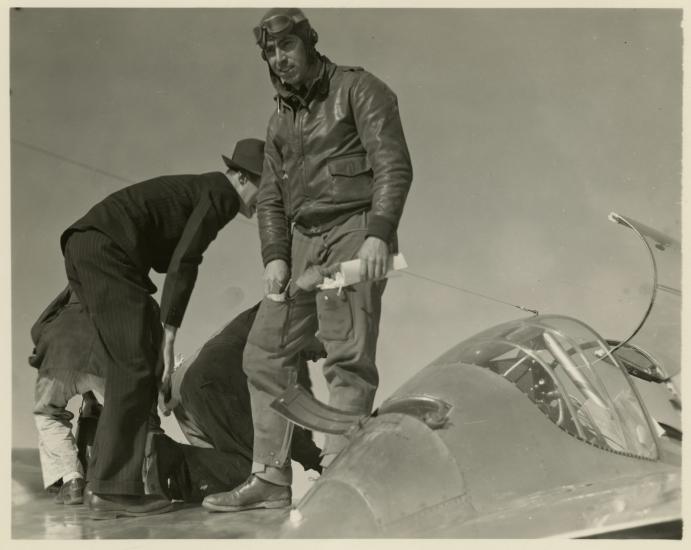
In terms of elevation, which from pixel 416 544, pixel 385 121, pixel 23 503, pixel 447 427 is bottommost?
pixel 23 503

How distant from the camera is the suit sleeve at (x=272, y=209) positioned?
431 cm

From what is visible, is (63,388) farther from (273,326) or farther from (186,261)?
(273,326)

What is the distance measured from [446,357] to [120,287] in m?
1.77

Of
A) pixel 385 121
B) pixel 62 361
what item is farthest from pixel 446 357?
pixel 62 361

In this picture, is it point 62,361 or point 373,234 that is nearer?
point 373,234

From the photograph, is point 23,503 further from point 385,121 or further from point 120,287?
Answer: point 385,121

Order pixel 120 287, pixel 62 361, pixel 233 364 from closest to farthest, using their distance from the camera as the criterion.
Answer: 1. pixel 120 287
2. pixel 62 361
3. pixel 233 364

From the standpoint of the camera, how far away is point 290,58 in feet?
13.6

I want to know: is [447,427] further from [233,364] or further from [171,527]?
[233,364]

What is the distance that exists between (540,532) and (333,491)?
670mm

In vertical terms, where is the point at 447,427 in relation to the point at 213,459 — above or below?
above

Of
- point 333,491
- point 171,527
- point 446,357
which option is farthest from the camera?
point 171,527

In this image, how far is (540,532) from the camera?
2748 millimetres

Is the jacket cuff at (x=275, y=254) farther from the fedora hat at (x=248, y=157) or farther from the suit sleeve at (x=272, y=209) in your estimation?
the fedora hat at (x=248, y=157)
